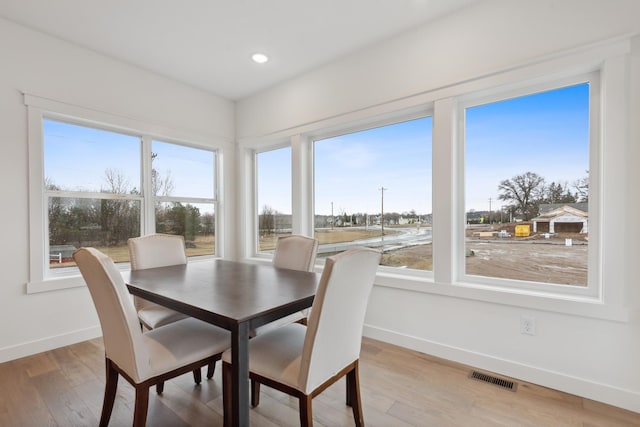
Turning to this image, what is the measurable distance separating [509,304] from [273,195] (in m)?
2.84

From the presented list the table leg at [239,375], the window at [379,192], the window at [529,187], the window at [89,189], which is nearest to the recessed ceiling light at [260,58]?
the window at [379,192]

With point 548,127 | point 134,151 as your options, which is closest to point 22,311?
point 134,151

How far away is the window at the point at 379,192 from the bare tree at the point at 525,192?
0.61 metres

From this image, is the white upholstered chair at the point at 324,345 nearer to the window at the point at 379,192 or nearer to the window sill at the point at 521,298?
the window sill at the point at 521,298

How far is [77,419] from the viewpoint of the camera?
1.70m

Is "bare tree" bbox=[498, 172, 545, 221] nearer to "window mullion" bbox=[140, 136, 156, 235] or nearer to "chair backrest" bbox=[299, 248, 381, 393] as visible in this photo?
"chair backrest" bbox=[299, 248, 381, 393]

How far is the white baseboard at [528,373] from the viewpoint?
1795 millimetres

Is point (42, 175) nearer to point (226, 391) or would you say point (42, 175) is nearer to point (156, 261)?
point (156, 261)

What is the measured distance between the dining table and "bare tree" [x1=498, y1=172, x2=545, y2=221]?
163 centimetres

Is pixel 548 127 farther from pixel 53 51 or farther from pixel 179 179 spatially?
pixel 53 51

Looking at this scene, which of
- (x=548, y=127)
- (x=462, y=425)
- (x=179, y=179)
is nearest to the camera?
(x=462, y=425)

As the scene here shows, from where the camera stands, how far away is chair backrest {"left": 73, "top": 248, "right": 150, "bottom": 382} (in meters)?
1.26

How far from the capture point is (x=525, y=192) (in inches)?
88.1

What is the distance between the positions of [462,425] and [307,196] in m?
2.49
